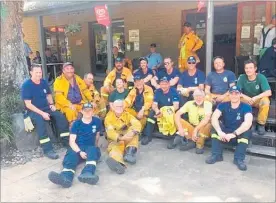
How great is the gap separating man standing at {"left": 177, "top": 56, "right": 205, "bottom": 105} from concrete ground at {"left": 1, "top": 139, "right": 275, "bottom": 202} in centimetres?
120

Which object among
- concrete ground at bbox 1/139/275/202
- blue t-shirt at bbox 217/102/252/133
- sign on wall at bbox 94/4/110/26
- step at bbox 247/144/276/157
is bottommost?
concrete ground at bbox 1/139/275/202

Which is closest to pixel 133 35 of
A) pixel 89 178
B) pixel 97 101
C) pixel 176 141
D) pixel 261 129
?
pixel 97 101

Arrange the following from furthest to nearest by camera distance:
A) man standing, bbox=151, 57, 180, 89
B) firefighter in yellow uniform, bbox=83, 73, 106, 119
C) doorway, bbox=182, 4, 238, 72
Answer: doorway, bbox=182, 4, 238, 72 < man standing, bbox=151, 57, 180, 89 < firefighter in yellow uniform, bbox=83, 73, 106, 119

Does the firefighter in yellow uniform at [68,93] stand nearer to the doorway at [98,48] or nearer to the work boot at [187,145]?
the work boot at [187,145]

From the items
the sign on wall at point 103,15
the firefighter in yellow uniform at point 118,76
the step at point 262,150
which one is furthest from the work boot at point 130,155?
the sign on wall at point 103,15

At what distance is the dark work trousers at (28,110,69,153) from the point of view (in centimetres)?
500

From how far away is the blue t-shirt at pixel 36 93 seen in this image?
4.99m

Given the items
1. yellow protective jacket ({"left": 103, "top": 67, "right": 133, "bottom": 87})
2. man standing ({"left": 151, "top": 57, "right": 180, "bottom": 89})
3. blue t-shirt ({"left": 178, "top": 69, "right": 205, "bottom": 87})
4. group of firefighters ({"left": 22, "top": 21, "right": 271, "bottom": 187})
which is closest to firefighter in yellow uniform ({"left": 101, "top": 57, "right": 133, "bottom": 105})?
yellow protective jacket ({"left": 103, "top": 67, "right": 133, "bottom": 87})

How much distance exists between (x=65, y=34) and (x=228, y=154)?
932 cm

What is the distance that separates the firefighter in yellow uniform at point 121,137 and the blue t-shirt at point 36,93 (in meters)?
1.14

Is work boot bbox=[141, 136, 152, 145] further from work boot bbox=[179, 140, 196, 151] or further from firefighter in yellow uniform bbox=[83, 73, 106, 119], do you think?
firefighter in yellow uniform bbox=[83, 73, 106, 119]

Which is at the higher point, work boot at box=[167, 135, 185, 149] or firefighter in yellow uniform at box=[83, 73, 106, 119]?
firefighter in yellow uniform at box=[83, 73, 106, 119]

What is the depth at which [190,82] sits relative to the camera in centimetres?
574

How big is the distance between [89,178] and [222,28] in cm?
598
